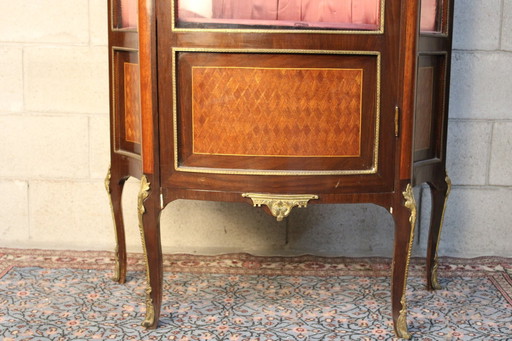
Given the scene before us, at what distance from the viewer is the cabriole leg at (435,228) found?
8.91ft

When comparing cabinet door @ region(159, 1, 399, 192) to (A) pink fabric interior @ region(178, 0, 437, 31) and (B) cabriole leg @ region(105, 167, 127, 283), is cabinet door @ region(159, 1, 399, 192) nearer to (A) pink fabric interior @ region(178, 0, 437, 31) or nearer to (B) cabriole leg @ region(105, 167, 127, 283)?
(A) pink fabric interior @ region(178, 0, 437, 31)

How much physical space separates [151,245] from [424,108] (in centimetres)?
98

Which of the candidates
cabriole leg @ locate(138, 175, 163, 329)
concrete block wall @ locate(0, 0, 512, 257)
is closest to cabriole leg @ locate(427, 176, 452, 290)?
concrete block wall @ locate(0, 0, 512, 257)

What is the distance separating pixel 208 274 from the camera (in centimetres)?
290

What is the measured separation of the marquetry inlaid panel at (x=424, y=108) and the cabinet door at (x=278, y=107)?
283mm

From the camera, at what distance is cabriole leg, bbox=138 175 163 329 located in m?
2.28

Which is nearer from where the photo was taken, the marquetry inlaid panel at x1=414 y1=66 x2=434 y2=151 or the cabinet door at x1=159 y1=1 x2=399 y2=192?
the cabinet door at x1=159 y1=1 x2=399 y2=192

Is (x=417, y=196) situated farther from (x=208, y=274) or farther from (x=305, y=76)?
(x=305, y=76)

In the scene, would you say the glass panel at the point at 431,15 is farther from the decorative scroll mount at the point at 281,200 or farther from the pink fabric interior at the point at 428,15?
the decorative scroll mount at the point at 281,200

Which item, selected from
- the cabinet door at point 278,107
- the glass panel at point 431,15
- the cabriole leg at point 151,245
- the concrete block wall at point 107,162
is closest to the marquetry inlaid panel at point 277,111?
the cabinet door at point 278,107

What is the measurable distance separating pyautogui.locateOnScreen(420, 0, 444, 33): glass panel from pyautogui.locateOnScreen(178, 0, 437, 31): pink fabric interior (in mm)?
365

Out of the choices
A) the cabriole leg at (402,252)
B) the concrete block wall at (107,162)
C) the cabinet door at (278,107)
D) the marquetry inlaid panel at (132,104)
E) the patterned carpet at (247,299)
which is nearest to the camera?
the cabinet door at (278,107)

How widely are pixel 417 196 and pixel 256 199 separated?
110cm

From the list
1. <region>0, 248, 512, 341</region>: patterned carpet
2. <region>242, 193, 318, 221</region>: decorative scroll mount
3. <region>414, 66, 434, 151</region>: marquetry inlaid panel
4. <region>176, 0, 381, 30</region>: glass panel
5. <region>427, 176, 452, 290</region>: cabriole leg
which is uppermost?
<region>176, 0, 381, 30</region>: glass panel
